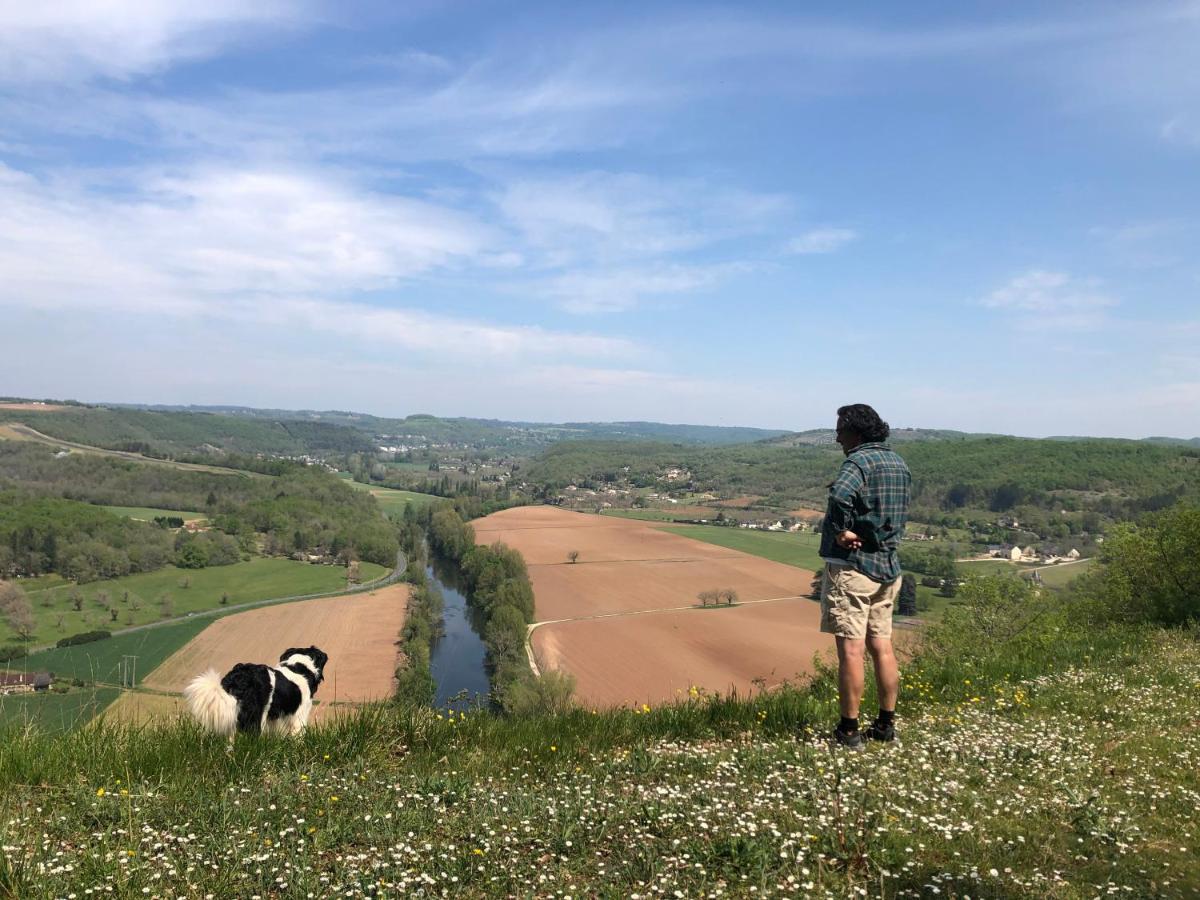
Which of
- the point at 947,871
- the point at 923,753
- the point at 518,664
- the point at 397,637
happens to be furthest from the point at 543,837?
the point at 397,637

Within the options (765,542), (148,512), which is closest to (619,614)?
(765,542)

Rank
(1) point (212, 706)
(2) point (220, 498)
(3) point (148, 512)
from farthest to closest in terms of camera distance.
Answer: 1. (2) point (220, 498)
2. (3) point (148, 512)
3. (1) point (212, 706)

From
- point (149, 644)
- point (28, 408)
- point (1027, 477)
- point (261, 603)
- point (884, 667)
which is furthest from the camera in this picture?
point (28, 408)

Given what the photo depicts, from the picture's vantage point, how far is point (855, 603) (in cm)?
552

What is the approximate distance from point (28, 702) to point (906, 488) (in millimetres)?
7749

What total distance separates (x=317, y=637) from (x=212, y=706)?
46.9 m

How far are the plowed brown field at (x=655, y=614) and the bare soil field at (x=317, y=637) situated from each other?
1046 cm

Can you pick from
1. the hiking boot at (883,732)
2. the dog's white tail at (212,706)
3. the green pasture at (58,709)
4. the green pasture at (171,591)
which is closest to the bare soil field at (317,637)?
the green pasture at (171,591)

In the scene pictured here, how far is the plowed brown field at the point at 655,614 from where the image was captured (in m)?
37.4

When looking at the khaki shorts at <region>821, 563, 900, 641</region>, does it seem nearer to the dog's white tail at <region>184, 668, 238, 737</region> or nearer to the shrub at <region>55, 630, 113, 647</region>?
the dog's white tail at <region>184, 668, 238, 737</region>

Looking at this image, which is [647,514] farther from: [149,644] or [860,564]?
[860,564]

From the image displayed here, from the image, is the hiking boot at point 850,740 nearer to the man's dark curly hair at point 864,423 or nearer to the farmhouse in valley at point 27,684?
the man's dark curly hair at point 864,423

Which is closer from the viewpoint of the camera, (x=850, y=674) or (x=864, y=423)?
(x=850, y=674)

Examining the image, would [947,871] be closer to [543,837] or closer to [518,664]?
[543,837]
